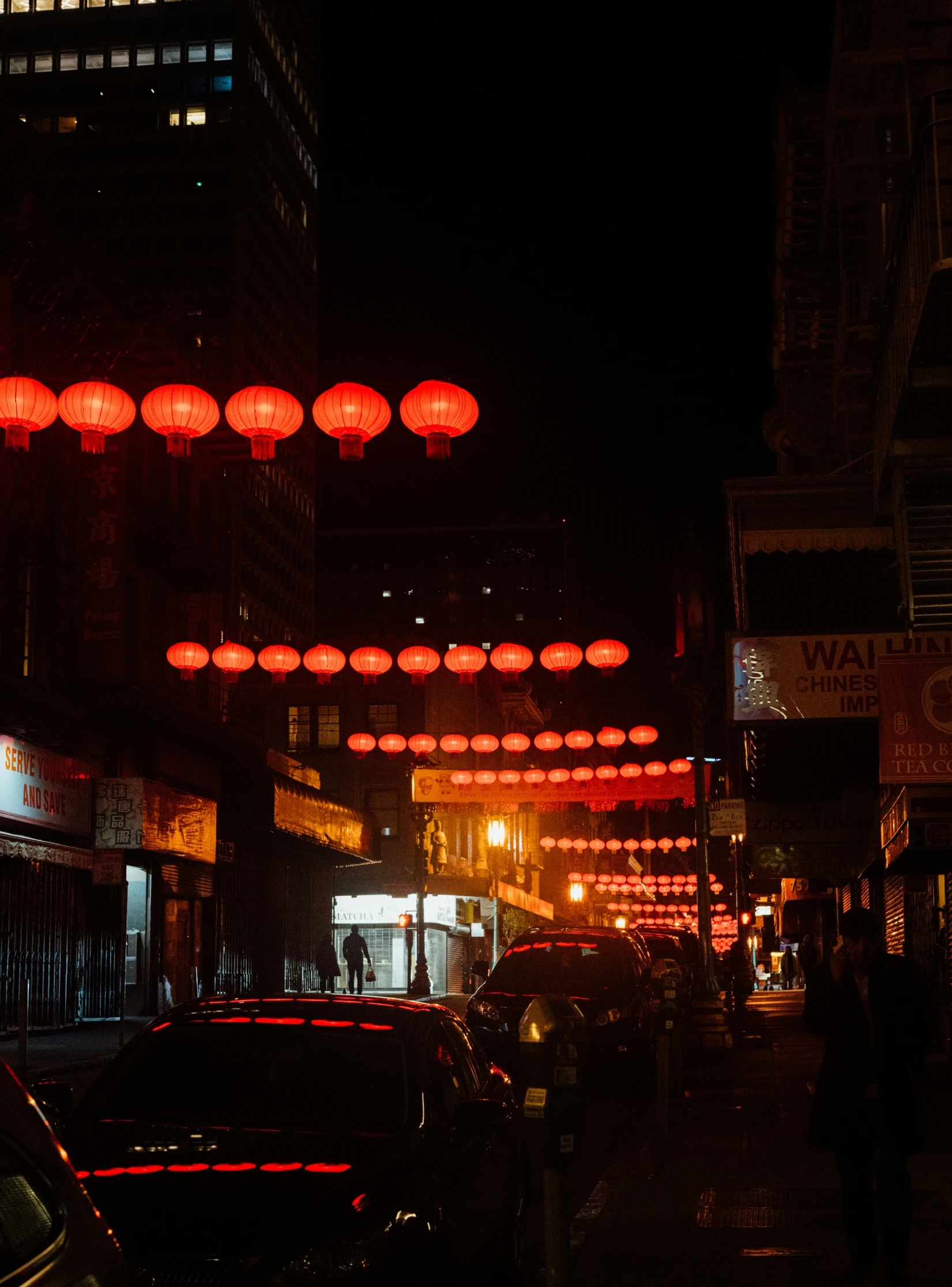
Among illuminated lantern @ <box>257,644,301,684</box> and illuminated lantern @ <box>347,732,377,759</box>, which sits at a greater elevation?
illuminated lantern @ <box>257,644,301,684</box>

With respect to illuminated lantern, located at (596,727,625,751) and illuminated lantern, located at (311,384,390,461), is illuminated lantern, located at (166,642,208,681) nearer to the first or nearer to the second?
illuminated lantern, located at (596,727,625,751)

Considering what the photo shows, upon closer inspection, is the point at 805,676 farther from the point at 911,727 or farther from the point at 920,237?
the point at 920,237

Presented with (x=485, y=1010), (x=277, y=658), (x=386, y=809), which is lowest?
(x=485, y=1010)

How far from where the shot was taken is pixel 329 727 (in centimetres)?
5659

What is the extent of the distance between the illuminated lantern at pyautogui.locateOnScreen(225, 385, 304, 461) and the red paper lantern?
0.26 meters

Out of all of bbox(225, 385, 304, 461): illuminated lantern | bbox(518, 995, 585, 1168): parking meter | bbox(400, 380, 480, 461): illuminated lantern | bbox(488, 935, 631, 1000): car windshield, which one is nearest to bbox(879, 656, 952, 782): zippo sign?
bbox(400, 380, 480, 461): illuminated lantern

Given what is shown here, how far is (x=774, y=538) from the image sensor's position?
16547 mm

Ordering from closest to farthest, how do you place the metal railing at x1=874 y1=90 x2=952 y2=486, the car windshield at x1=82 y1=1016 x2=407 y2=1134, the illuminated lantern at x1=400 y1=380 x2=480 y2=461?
the car windshield at x1=82 y1=1016 x2=407 y2=1134, the metal railing at x1=874 y1=90 x2=952 y2=486, the illuminated lantern at x1=400 y1=380 x2=480 y2=461

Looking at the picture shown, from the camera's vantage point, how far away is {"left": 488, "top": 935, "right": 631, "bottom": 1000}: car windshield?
55.1 feet

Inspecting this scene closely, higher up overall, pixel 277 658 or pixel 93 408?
pixel 93 408

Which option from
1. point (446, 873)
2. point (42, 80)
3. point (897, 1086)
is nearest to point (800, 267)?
point (897, 1086)

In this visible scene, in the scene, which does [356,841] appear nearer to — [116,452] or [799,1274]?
[116,452]

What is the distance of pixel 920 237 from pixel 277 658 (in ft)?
68.5

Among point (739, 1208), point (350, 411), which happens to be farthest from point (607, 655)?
point (739, 1208)
